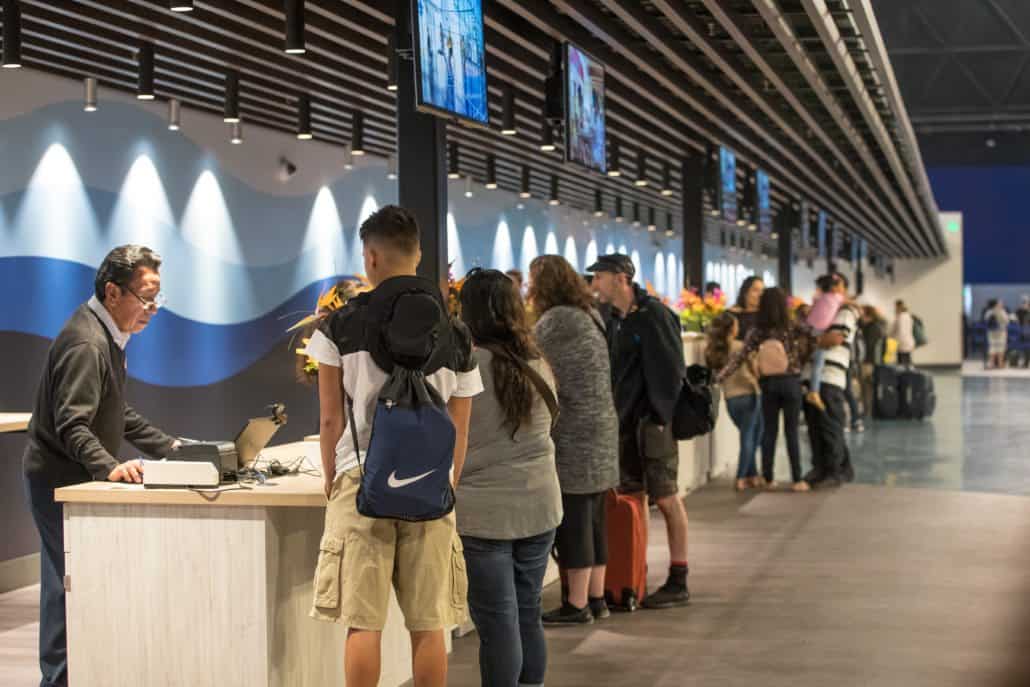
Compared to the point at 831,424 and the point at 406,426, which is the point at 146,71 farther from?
the point at 831,424

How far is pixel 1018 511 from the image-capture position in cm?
955

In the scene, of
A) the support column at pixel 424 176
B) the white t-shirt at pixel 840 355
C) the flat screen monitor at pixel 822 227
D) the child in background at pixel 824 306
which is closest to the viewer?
the support column at pixel 424 176

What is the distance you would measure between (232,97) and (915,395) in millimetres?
11295

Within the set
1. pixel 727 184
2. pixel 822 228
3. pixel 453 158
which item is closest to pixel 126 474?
pixel 727 184

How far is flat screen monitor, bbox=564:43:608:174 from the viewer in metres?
7.53

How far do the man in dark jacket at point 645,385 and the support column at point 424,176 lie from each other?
0.78 metres

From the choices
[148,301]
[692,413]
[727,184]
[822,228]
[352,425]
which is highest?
[822,228]

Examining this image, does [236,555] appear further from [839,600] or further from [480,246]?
[480,246]

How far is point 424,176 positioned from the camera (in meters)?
5.98

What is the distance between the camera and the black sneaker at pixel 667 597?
6.46 metres

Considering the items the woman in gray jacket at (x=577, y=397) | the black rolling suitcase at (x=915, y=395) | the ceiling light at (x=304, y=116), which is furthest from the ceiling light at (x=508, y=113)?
the black rolling suitcase at (x=915, y=395)

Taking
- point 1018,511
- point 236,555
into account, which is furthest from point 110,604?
point 1018,511

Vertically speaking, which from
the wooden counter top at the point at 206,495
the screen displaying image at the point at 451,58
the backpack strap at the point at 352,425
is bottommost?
the wooden counter top at the point at 206,495

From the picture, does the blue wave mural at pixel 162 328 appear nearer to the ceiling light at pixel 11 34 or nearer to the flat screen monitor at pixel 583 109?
the ceiling light at pixel 11 34
